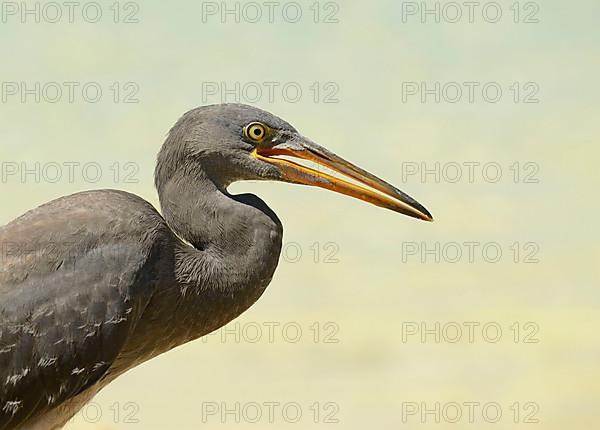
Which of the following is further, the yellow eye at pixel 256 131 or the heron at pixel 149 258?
the yellow eye at pixel 256 131

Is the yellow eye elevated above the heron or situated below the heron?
above

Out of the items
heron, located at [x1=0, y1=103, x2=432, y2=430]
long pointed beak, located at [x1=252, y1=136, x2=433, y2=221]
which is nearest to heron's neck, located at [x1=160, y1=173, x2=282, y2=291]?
heron, located at [x1=0, y1=103, x2=432, y2=430]

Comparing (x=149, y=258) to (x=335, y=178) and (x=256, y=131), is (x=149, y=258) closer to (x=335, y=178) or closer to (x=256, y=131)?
(x=256, y=131)

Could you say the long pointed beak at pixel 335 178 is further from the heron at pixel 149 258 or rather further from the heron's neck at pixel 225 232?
the heron's neck at pixel 225 232

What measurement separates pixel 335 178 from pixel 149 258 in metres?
1.20

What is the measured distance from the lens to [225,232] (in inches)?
271

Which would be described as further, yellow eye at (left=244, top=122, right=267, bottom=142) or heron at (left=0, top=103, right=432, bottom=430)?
yellow eye at (left=244, top=122, right=267, bottom=142)

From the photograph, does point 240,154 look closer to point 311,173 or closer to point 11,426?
point 311,173

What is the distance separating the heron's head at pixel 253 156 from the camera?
6930mm

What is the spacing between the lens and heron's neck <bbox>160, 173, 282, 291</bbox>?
6867mm

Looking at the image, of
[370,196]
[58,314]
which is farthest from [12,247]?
[370,196]

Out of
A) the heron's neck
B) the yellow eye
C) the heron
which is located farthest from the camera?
the yellow eye

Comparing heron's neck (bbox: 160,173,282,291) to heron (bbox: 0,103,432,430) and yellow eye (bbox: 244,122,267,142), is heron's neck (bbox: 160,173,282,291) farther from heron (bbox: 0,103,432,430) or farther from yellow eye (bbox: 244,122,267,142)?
yellow eye (bbox: 244,122,267,142)

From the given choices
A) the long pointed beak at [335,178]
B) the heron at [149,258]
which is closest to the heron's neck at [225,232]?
the heron at [149,258]
